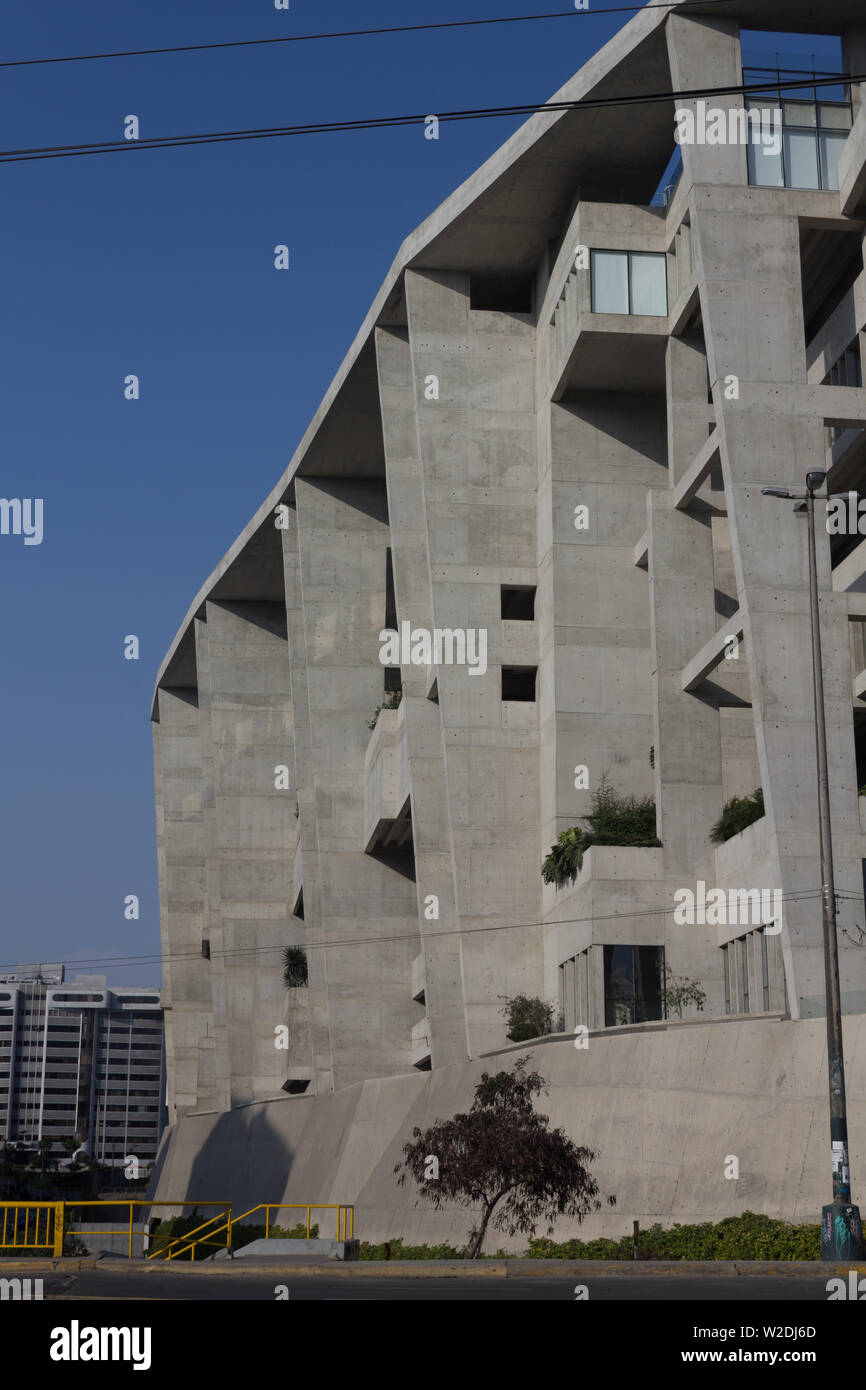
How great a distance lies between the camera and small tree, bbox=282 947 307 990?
68500 mm

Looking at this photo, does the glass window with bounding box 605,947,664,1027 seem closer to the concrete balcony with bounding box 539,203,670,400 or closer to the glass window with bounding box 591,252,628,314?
the concrete balcony with bounding box 539,203,670,400

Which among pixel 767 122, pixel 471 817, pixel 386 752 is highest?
pixel 767 122

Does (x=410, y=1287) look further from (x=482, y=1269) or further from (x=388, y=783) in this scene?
(x=388, y=783)

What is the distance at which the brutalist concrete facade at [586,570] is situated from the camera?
36188mm

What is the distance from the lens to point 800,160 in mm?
38344

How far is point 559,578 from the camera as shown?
1789 inches

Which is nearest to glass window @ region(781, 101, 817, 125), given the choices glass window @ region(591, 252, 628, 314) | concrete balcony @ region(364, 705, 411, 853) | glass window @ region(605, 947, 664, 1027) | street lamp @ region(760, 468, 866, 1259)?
glass window @ region(591, 252, 628, 314)

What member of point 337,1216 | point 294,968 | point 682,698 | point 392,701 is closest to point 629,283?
point 682,698

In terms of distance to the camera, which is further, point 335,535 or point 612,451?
point 335,535

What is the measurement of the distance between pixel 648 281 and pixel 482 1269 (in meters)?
28.2
